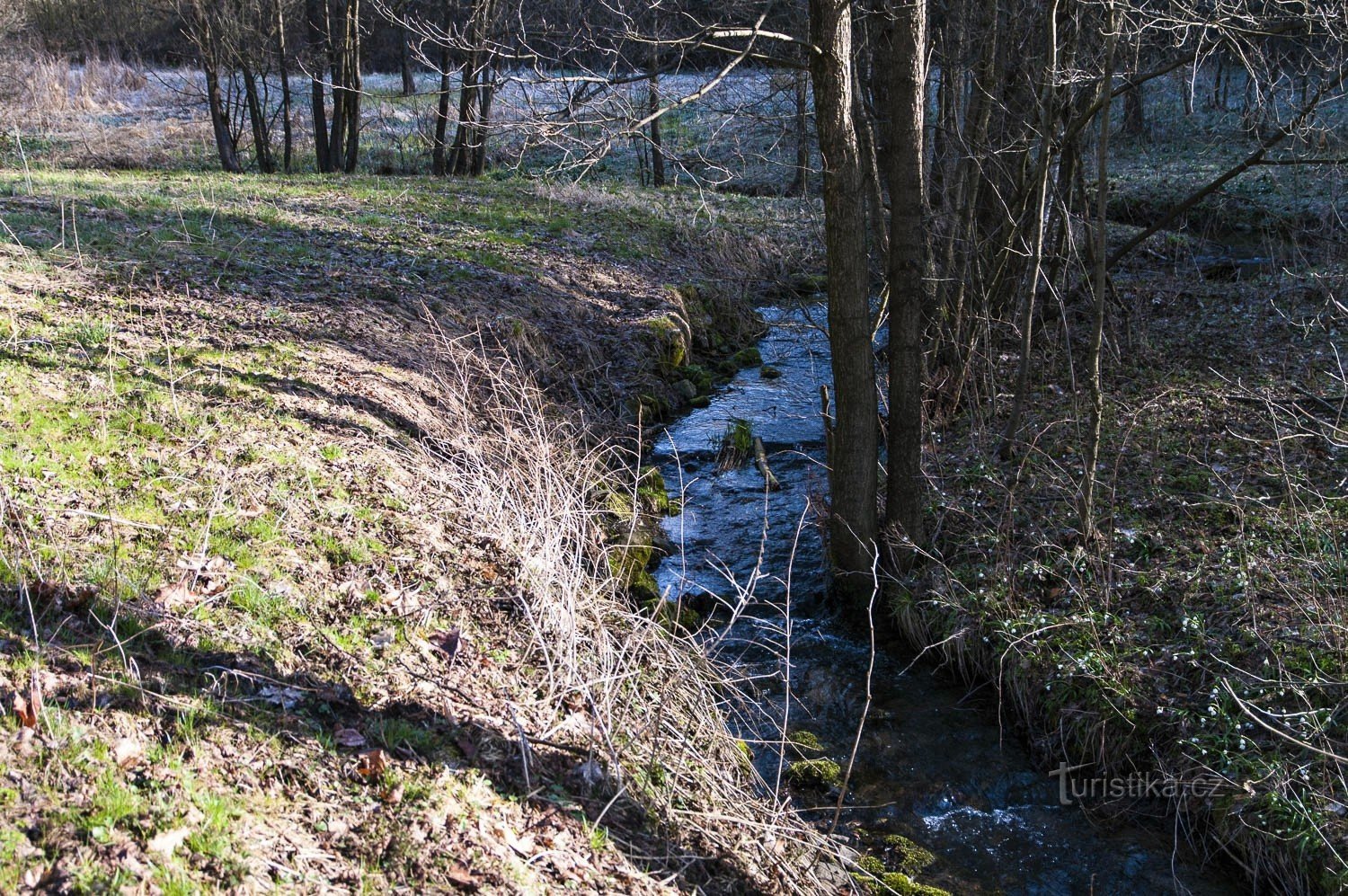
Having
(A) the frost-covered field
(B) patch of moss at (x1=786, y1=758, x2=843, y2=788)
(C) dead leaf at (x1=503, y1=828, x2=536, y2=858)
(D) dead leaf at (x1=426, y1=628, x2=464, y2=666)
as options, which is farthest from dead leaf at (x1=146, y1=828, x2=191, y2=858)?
(A) the frost-covered field

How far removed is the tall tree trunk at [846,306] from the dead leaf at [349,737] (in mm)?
3589

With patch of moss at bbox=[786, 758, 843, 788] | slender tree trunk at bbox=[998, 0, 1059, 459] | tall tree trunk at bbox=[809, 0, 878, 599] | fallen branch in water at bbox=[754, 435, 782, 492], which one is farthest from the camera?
fallen branch in water at bbox=[754, 435, 782, 492]

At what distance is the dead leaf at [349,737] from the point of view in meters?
4.05

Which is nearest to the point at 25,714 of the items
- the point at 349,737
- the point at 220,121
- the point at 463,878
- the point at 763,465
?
the point at 349,737

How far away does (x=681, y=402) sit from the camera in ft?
37.9

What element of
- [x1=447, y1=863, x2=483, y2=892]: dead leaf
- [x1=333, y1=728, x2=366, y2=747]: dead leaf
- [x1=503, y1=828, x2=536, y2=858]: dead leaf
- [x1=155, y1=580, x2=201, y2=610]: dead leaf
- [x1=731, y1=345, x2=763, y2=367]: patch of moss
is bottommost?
[x1=503, y1=828, x2=536, y2=858]: dead leaf

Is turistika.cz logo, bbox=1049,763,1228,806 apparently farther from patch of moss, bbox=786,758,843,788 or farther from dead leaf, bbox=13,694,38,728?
dead leaf, bbox=13,694,38,728

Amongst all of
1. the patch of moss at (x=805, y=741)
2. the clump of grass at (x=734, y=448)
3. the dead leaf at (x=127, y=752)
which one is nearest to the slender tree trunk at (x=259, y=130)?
the clump of grass at (x=734, y=448)

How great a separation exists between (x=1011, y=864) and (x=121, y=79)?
3361cm

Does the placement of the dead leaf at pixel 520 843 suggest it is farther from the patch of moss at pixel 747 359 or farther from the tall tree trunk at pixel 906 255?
the patch of moss at pixel 747 359

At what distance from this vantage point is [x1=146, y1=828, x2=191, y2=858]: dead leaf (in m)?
3.21

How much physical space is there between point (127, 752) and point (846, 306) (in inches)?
212

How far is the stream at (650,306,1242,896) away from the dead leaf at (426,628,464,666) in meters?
A: 1.39

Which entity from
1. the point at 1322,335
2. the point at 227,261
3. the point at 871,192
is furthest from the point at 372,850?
the point at 1322,335
